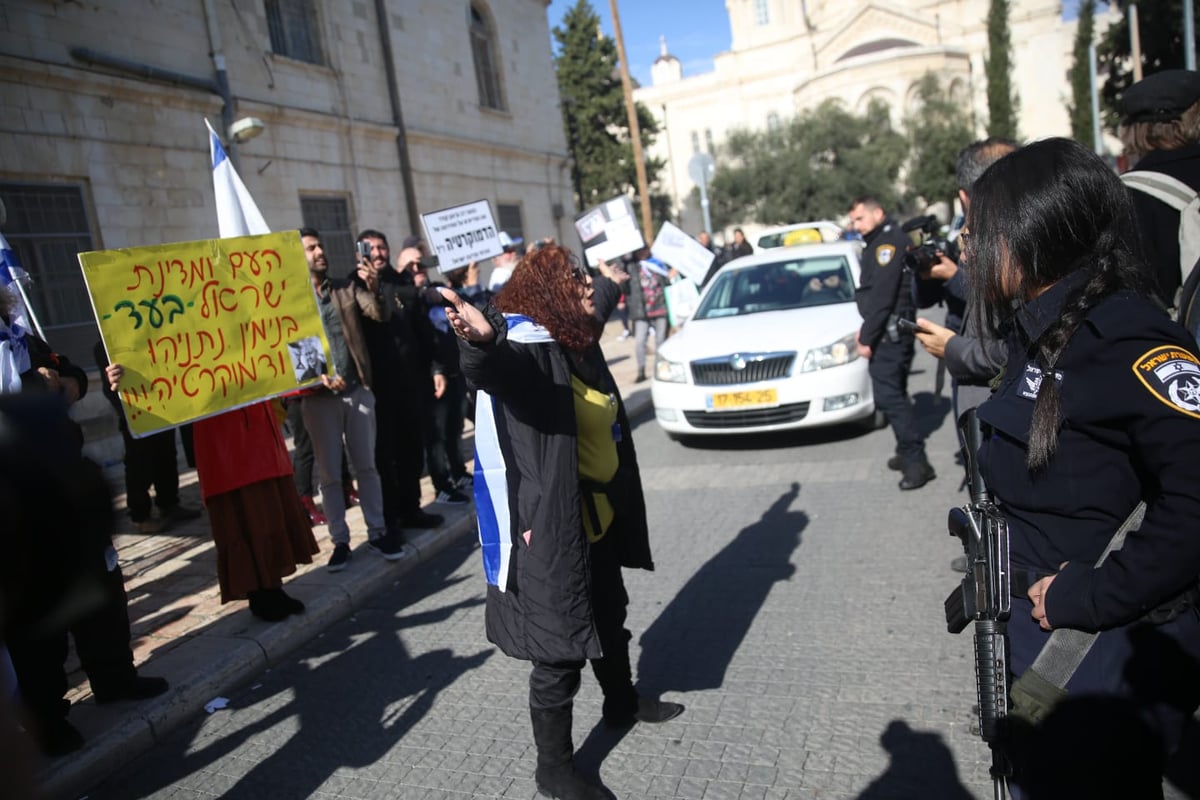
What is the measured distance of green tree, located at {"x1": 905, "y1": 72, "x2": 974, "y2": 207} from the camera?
1889 inches

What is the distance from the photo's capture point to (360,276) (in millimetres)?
5520

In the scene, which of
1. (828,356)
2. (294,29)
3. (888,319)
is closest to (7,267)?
(888,319)

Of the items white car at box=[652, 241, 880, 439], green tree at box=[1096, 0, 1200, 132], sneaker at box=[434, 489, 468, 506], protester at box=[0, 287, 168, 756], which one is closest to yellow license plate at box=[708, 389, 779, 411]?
white car at box=[652, 241, 880, 439]

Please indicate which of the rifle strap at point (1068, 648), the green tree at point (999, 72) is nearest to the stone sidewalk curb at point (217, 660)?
the rifle strap at point (1068, 648)

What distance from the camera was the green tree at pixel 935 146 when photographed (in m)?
48.0

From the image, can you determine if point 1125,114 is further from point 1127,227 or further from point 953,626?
point 953,626

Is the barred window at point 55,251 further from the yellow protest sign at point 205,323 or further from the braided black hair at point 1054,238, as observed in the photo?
the braided black hair at point 1054,238

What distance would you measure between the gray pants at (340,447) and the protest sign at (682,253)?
6116mm

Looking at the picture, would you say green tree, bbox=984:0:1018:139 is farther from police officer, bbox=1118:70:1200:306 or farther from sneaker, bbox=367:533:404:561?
sneaker, bbox=367:533:404:561

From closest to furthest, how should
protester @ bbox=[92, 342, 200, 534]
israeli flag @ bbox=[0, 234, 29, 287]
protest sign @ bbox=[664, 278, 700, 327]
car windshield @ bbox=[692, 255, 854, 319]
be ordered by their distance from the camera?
israeli flag @ bbox=[0, 234, 29, 287]
protester @ bbox=[92, 342, 200, 534]
car windshield @ bbox=[692, 255, 854, 319]
protest sign @ bbox=[664, 278, 700, 327]

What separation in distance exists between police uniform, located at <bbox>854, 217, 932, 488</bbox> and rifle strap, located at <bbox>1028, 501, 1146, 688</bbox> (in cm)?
425

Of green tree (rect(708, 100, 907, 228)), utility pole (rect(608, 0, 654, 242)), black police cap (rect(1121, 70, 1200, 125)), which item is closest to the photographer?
black police cap (rect(1121, 70, 1200, 125))

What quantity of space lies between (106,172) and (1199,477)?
11.2 meters

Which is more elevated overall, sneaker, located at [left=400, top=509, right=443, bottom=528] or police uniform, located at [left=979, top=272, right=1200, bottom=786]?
police uniform, located at [left=979, top=272, right=1200, bottom=786]
